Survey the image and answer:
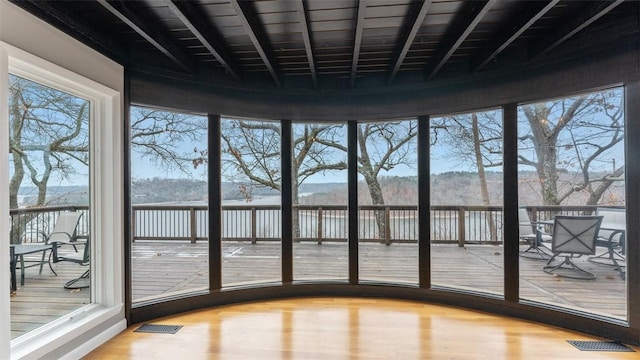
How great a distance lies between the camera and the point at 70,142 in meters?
2.61

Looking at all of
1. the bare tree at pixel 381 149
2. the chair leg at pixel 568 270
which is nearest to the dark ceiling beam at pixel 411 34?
the bare tree at pixel 381 149

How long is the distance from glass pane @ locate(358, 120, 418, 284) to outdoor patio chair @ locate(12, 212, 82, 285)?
3.09 m

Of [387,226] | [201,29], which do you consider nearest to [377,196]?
[387,226]

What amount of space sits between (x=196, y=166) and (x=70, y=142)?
49.3 inches

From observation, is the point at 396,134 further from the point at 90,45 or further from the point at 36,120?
the point at 36,120

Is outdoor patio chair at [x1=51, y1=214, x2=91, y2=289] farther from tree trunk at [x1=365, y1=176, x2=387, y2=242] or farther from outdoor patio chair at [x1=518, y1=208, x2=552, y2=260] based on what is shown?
outdoor patio chair at [x1=518, y1=208, x2=552, y2=260]

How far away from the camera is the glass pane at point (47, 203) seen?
2123mm

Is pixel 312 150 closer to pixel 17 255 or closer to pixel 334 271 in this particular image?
pixel 334 271

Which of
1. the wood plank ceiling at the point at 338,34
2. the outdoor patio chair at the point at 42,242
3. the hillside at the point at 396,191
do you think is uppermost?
the wood plank ceiling at the point at 338,34

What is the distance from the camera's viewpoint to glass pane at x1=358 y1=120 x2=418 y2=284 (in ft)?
13.0

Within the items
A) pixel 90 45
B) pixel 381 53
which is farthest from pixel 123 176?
pixel 381 53

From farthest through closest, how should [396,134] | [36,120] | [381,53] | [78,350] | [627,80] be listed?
[396,134], [381,53], [627,80], [78,350], [36,120]

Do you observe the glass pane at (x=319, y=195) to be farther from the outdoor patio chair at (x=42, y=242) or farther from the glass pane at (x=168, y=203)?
the outdoor patio chair at (x=42, y=242)

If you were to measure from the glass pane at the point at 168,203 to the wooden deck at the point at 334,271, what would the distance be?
0.02m
